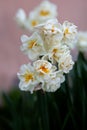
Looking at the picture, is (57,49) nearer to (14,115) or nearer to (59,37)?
(59,37)

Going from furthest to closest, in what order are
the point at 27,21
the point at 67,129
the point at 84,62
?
the point at 27,21 < the point at 84,62 < the point at 67,129

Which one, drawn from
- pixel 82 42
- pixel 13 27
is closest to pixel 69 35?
pixel 82 42

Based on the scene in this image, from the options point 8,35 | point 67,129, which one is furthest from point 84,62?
point 8,35

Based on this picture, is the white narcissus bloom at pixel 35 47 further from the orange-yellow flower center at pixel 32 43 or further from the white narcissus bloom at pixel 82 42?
the white narcissus bloom at pixel 82 42

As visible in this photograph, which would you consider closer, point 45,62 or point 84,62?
point 45,62

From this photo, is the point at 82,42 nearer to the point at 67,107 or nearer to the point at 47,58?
the point at 67,107

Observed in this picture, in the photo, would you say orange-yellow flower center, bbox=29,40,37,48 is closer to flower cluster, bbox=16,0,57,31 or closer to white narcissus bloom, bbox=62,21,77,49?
white narcissus bloom, bbox=62,21,77,49
